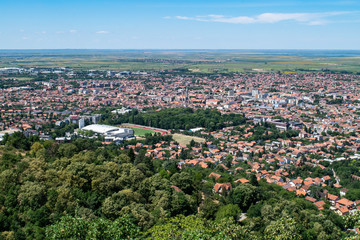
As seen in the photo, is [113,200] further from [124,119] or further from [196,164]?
[124,119]

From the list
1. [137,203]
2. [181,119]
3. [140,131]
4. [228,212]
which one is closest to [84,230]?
[137,203]

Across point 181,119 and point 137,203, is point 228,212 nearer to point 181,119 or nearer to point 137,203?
point 137,203

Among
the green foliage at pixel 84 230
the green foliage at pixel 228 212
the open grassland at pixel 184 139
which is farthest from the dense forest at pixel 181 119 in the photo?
the green foliage at pixel 84 230

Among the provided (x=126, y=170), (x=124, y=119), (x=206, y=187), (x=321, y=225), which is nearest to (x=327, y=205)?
(x=321, y=225)

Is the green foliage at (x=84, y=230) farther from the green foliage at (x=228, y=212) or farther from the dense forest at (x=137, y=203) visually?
the green foliage at (x=228, y=212)

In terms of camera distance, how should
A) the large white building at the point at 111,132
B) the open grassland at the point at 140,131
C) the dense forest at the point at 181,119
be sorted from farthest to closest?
Answer: the dense forest at the point at 181,119 → the open grassland at the point at 140,131 → the large white building at the point at 111,132

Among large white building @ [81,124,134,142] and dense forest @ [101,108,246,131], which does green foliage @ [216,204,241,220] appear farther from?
dense forest @ [101,108,246,131]
